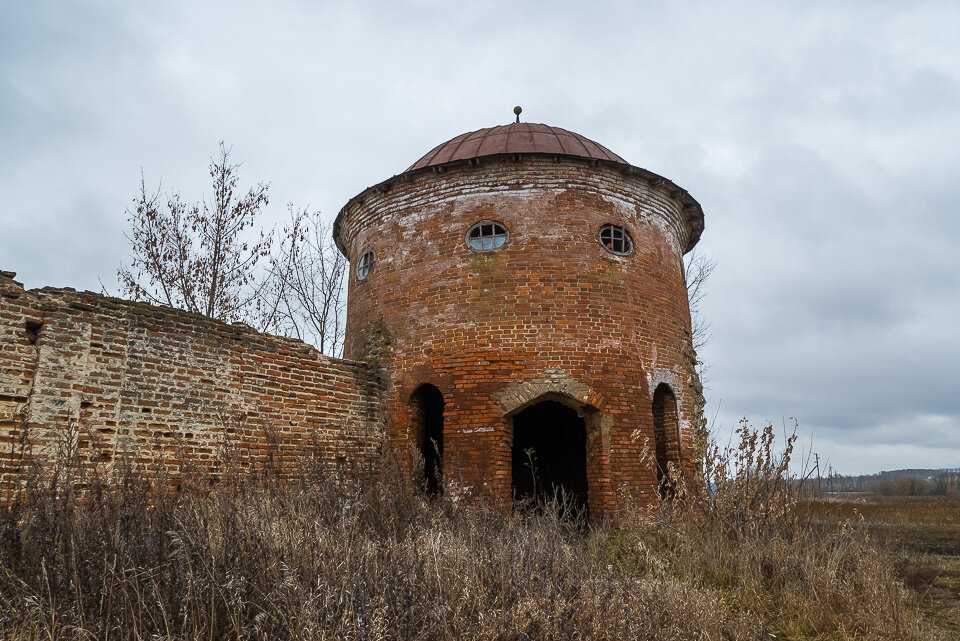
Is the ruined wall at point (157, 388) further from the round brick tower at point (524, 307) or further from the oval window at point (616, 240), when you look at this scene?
the oval window at point (616, 240)

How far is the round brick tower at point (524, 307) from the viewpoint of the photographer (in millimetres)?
8500

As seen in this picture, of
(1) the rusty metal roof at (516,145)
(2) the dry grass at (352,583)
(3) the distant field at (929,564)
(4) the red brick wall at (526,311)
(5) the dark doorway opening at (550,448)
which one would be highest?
(1) the rusty metal roof at (516,145)

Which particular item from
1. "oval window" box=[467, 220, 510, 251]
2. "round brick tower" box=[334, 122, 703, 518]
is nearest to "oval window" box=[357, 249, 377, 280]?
"round brick tower" box=[334, 122, 703, 518]

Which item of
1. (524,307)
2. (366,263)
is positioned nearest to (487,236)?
(524,307)

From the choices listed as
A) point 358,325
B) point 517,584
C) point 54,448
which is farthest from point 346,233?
point 517,584

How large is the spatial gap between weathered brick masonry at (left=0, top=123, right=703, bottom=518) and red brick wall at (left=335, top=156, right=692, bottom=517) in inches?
1.0

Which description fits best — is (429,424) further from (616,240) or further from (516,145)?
(516,145)

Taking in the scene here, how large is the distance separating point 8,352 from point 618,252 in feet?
25.9

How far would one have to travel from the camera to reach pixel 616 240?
30.9 feet

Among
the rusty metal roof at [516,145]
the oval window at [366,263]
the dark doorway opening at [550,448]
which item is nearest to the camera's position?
the rusty metal roof at [516,145]

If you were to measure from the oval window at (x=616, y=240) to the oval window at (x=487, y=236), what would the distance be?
5.23 feet

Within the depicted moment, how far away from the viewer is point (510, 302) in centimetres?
880

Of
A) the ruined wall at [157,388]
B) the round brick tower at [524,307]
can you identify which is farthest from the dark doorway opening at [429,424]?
the ruined wall at [157,388]

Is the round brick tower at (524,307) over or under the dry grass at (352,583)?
over
